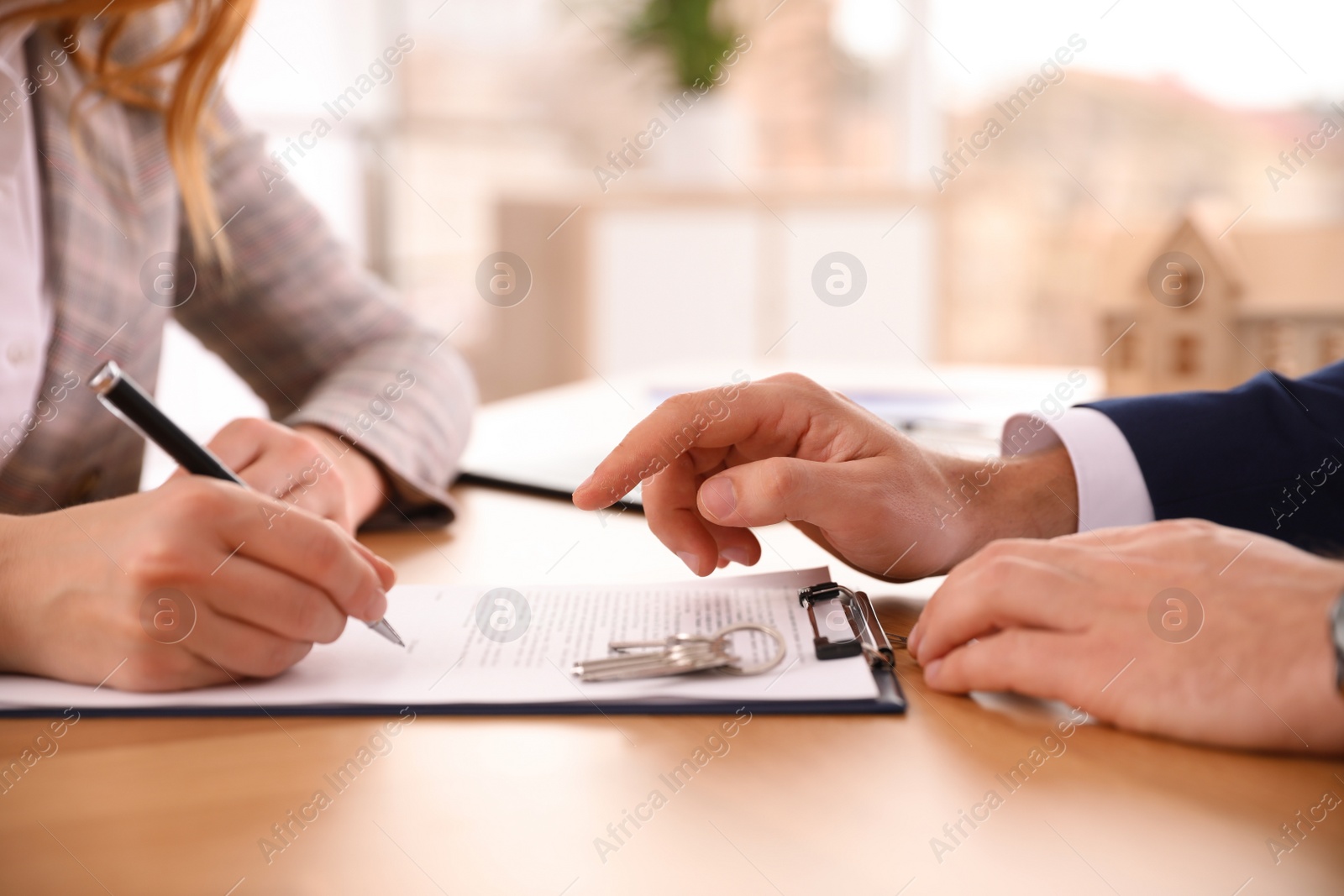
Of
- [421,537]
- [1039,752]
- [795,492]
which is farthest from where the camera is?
[421,537]

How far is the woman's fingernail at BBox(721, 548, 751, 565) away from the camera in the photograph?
82 centimetres

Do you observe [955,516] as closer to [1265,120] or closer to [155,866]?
[155,866]

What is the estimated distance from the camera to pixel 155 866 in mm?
443

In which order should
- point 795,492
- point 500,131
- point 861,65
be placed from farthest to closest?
point 500,131
point 861,65
point 795,492

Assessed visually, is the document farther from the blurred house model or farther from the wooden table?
the blurred house model

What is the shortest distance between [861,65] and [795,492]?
3.85m

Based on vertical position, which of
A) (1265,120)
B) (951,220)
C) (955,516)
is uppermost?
(955,516)

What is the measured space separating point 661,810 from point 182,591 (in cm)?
30

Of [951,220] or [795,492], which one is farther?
[951,220]

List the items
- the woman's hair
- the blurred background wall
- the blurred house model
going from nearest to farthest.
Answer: the woman's hair < the blurred house model < the blurred background wall

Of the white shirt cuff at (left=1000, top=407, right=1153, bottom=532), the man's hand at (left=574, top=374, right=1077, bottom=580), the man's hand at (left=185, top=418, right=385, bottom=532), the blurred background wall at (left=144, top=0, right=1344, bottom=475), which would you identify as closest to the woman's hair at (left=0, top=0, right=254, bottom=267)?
the man's hand at (left=185, top=418, right=385, bottom=532)

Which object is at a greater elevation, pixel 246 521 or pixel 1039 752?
pixel 246 521

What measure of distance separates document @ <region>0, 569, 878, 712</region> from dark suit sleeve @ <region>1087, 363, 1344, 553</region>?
299 millimetres

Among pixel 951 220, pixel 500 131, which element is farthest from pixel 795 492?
pixel 500 131
